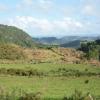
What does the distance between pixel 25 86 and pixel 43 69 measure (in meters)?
11.5

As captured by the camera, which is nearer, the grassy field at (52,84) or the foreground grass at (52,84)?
the grassy field at (52,84)

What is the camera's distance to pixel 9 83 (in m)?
34.5

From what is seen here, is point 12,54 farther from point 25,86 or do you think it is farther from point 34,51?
point 25,86

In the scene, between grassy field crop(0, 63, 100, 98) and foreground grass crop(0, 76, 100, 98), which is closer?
grassy field crop(0, 63, 100, 98)

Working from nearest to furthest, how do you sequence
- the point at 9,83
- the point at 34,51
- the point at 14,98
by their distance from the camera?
the point at 14,98
the point at 9,83
the point at 34,51

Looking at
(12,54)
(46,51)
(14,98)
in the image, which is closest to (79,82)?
(14,98)

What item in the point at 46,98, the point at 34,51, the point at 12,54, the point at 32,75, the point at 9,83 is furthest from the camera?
the point at 34,51

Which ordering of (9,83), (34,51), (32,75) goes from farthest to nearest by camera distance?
(34,51), (32,75), (9,83)

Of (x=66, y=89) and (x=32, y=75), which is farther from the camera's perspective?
(x=32, y=75)

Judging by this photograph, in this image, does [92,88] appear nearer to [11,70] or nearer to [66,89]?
[66,89]

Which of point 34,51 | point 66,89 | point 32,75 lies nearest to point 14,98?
point 66,89

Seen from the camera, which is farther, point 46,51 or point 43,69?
point 46,51

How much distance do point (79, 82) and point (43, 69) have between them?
28.0 ft

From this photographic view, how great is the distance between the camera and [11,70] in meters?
42.1
